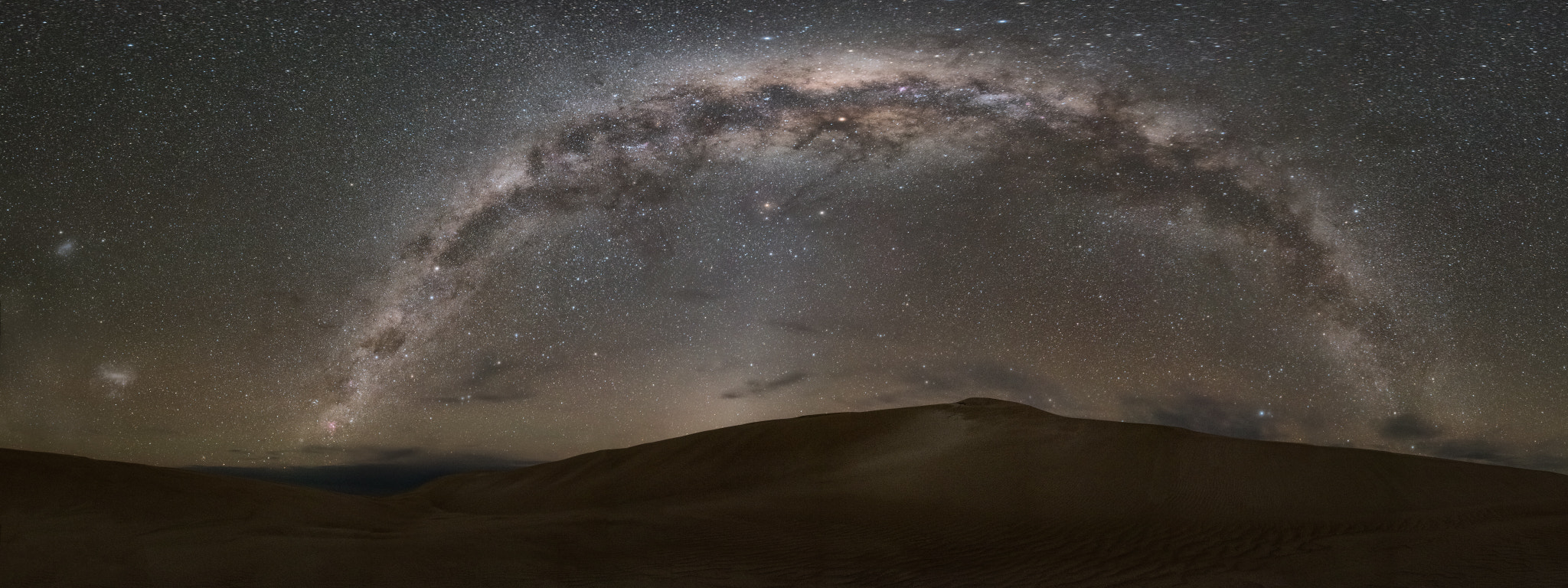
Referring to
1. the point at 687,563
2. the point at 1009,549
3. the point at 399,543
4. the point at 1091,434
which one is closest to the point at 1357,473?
the point at 1091,434

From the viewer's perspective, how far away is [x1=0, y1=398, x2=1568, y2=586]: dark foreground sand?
989 centimetres

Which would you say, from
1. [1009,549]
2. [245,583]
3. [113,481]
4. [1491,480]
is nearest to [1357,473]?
[1491,480]

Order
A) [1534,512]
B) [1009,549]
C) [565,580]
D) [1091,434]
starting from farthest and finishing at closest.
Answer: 1. [1091,434]
2. [1534,512]
3. [1009,549]
4. [565,580]

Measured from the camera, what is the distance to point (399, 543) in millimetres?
11078

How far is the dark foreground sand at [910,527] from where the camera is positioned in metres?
9.89

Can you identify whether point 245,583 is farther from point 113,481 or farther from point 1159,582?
point 1159,582

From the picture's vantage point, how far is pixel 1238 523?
15.8 metres

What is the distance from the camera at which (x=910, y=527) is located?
1595 cm

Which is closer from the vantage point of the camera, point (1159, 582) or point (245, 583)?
point (245, 583)

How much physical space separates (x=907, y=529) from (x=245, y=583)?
36.0 feet

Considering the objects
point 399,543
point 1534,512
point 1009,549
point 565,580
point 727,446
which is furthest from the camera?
point 727,446

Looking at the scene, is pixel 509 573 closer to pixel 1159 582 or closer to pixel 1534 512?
pixel 1159 582

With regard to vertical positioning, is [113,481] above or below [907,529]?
above

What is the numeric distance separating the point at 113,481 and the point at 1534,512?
83.8ft
